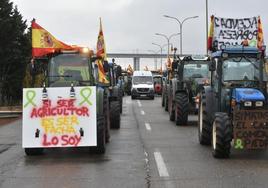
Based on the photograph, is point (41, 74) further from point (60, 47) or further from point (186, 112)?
point (186, 112)

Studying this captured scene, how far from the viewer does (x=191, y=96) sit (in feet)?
70.5

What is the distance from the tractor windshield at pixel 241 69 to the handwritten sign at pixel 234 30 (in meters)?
2.68

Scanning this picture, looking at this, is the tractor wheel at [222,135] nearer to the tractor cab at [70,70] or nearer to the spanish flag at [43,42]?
the tractor cab at [70,70]

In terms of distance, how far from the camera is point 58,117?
12398 millimetres

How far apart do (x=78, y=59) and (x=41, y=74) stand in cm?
142

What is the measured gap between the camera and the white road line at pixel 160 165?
33.3ft

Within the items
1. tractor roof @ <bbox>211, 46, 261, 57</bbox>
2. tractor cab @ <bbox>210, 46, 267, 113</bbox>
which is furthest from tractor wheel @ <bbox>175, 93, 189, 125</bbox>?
tractor roof @ <bbox>211, 46, 261, 57</bbox>

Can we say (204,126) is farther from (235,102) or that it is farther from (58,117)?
(58,117)

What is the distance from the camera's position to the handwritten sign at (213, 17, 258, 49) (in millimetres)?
16250

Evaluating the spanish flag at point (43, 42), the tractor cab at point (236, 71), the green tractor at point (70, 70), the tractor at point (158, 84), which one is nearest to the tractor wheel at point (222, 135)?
the tractor cab at point (236, 71)

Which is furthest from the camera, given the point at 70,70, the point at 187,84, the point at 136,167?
the point at 187,84

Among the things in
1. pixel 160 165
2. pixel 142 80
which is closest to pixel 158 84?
pixel 142 80

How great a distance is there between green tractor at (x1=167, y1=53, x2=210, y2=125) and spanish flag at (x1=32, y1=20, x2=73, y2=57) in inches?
258

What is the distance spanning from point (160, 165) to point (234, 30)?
21.7ft
